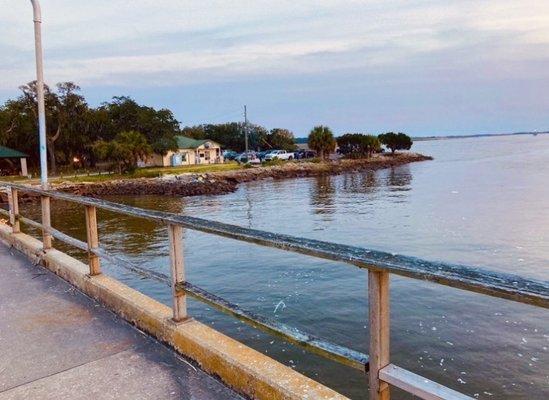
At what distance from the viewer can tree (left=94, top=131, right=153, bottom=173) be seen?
2341 inches

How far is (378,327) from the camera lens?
2.53 metres

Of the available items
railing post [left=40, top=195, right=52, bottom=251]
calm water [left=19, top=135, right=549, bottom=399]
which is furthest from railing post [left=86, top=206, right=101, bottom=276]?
calm water [left=19, top=135, right=549, bottom=399]

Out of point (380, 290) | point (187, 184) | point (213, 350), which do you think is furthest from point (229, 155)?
point (380, 290)

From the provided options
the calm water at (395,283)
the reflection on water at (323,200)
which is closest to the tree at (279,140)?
the reflection on water at (323,200)

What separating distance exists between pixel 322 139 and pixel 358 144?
21.0 metres

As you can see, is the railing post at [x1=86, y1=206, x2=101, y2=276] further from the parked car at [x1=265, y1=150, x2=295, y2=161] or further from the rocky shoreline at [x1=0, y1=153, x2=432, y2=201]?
the parked car at [x1=265, y1=150, x2=295, y2=161]

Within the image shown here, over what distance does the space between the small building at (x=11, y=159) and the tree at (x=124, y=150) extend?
8229 millimetres

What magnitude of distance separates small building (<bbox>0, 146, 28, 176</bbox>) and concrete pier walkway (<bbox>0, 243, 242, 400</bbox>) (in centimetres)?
5821

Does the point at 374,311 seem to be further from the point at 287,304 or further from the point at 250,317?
the point at 287,304

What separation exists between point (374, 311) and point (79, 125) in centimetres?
7014

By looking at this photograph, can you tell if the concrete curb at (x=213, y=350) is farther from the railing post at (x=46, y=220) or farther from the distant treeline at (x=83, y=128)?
the distant treeline at (x=83, y=128)

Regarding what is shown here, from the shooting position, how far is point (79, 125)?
2618 inches

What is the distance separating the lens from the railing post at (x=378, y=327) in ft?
8.22

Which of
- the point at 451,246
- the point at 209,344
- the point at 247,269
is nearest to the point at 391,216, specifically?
the point at 451,246
